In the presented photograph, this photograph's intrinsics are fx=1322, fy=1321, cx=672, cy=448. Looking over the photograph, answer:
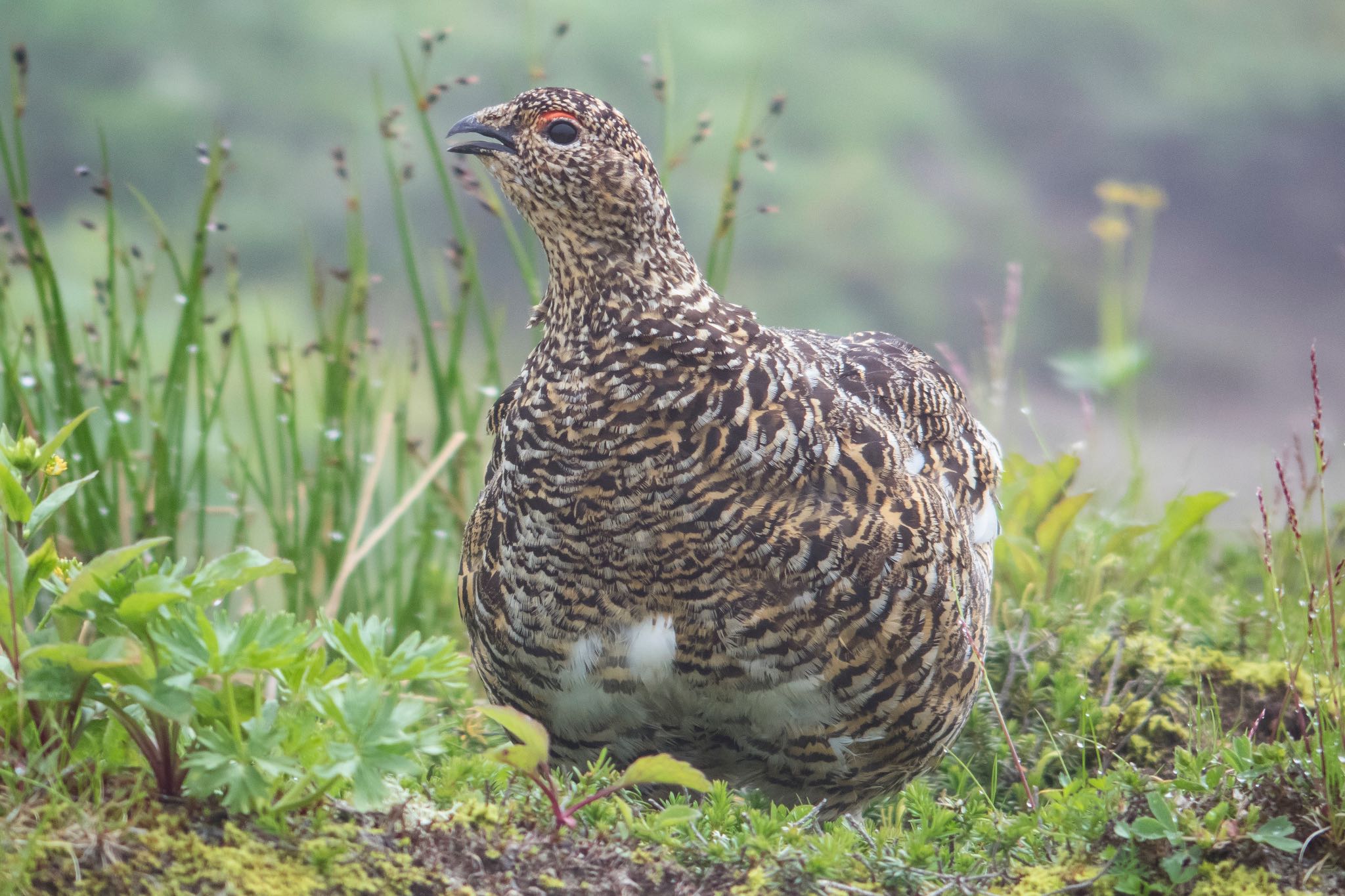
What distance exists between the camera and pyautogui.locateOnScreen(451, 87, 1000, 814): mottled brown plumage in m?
2.44

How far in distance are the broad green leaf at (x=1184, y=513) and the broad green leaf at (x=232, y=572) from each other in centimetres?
283

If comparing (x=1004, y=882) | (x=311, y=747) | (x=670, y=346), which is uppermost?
(x=670, y=346)

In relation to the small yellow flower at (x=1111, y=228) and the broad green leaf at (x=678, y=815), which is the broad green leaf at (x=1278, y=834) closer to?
the broad green leaf at (x=678, y=815)

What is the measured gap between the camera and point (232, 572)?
1900 mm

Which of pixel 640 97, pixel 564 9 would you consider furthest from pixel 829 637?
pixel 564 9

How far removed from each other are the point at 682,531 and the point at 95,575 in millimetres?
1020

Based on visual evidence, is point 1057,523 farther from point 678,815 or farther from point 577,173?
point 678,815

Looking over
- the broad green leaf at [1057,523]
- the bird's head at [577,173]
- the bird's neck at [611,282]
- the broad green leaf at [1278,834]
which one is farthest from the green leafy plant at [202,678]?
the broad green leaf at [1057,523]

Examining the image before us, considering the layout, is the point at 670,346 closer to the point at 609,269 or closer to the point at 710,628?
the point at 609,269

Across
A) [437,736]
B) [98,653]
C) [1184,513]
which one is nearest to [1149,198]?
[1184,513]

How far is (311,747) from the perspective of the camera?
6.04ft

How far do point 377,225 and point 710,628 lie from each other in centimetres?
567

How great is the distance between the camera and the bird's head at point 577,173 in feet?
8.28

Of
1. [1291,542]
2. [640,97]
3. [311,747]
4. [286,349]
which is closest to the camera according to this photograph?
[311,747]
